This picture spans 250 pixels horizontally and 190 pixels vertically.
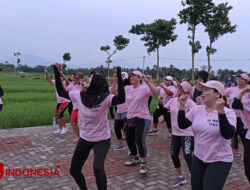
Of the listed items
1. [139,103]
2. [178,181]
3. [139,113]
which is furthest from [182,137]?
[139,103]

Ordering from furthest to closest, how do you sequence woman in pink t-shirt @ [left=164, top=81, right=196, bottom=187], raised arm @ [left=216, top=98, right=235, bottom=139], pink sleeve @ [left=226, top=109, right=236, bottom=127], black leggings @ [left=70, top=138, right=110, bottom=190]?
woman in pink t-shirt @ [left=164, top=81, right=196, bottom=187]
black leggings @ [left=70, top=138, right=110, bottom=190]
pink sleeve @ [left=226, top=109, right=236, bottom=127]
raised arm @ [left=216, top=98, right=235, bottom=139]

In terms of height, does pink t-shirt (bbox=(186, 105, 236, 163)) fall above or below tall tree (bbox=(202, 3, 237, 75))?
below

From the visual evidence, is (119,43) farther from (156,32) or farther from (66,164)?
(66,164)

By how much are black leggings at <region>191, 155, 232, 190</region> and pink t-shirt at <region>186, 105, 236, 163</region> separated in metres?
0.06

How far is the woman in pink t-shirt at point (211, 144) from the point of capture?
8.56 feet

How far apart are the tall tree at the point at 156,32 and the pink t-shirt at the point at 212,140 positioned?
24923 mm

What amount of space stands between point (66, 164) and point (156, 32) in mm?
→ 23348

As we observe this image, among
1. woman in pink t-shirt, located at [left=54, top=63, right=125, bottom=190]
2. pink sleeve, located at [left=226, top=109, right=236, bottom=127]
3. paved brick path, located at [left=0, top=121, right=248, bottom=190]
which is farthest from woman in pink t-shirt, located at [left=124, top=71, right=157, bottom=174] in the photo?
pink sleeve, located at [left=226, top=109, right=236, bottom=127]

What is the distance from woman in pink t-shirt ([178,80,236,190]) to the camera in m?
2.61

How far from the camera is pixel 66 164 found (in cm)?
538

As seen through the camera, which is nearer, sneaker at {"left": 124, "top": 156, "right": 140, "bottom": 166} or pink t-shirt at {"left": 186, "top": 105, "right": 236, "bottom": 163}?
pink t-shirt at {"left": 186, "top": 105, "right": 236, "bottom": 163}

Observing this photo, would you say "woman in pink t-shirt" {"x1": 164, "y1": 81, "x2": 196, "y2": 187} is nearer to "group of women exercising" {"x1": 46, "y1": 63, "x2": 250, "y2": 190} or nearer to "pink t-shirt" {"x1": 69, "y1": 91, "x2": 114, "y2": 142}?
"group of women exercising" {"x1": 46, "y1": 63, "x2": 250, "y2": 190}

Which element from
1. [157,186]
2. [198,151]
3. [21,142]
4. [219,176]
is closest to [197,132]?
[198,151]

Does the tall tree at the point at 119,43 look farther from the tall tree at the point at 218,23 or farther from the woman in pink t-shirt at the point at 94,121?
the woman in pink t-shirt at the point at 94,121
